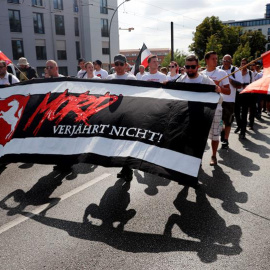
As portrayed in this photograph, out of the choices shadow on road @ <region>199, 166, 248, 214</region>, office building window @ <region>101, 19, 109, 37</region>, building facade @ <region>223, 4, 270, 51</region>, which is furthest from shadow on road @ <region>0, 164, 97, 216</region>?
building facade @ <region>223, 4, 270, 51</region>

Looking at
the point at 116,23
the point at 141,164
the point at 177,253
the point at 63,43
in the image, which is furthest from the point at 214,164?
the point at 116,23

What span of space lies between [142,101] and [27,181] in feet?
7.83

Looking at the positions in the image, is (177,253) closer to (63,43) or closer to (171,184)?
(171,184)

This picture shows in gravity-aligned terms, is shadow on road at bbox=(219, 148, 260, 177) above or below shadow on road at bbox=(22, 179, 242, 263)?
below

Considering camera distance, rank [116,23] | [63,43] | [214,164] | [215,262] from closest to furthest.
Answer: [215,262] < [214,164] < [63,43] < [116,23]

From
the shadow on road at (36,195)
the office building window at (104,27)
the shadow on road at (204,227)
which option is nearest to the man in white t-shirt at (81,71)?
the shadow on road at (36,195)

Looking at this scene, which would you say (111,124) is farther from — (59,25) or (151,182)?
(59,25)

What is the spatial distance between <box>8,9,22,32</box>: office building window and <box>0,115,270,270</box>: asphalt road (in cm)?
3352

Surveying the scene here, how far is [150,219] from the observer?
3518 millimetres

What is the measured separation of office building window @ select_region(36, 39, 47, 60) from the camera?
118 ft

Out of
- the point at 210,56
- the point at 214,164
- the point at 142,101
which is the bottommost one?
the point at 214,164

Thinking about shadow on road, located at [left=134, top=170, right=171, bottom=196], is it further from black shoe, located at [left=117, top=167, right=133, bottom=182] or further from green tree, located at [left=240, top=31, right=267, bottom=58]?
green tree, located at [left=240, top=31, right=267, bottom=58]

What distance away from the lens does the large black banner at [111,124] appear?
3.56 meters

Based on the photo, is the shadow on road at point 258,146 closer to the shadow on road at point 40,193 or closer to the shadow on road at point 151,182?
the shadow on road at point 151,182
